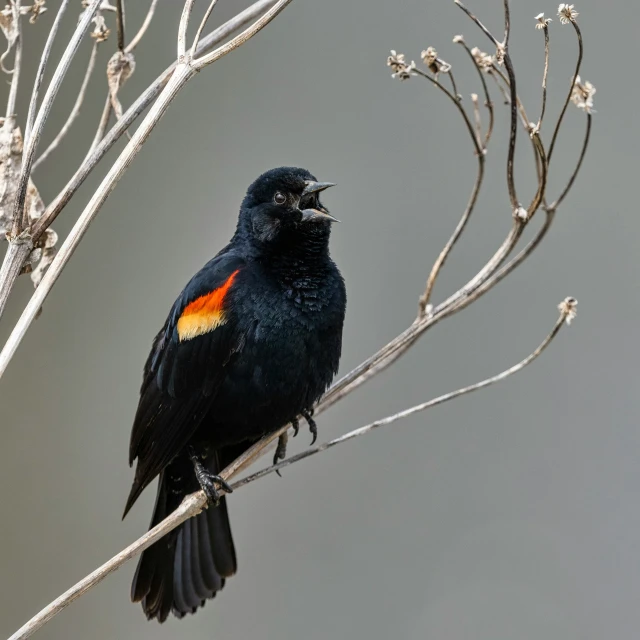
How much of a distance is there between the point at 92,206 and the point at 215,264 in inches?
30.0

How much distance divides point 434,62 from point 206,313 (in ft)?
2.59

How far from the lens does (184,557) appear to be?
2.10 metres

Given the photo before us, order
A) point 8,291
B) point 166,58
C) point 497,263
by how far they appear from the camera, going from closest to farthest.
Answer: point 8,291
point 497,263
point 166,58

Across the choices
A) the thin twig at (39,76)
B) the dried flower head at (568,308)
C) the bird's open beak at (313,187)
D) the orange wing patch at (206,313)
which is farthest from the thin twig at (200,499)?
the thin twig at (39,76)

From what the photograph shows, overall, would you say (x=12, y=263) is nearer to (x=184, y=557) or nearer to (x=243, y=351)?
(x=243, y=351)

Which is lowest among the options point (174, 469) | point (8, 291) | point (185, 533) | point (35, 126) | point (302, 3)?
point (185, 533)

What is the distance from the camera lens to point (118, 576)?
2.95 m

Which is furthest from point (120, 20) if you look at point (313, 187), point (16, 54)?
point (313, 187)

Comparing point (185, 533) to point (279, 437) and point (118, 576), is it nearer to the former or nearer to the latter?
point (279, 437)

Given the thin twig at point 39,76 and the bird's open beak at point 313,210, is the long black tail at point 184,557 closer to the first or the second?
the bird's open beak at point 313,210

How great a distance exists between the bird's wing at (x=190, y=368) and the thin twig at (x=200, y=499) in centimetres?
17

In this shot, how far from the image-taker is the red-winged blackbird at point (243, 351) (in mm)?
1888

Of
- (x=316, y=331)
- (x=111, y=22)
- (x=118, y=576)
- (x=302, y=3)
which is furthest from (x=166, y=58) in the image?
(x=118, y=576)

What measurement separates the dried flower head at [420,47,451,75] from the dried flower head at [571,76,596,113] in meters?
0.22
